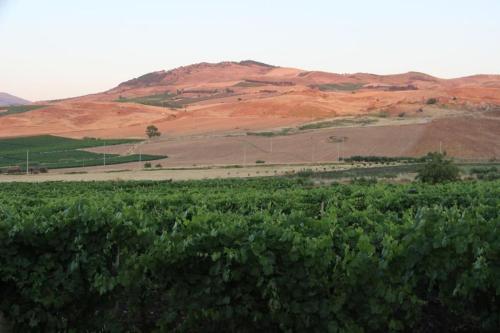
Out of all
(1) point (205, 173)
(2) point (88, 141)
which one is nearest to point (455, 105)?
(2) point (88, 141)

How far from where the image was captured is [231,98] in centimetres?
17325

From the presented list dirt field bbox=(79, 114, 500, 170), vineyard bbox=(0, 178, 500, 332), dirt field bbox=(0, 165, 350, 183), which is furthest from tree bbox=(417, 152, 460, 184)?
vineyard bbox=(0, 178, 500, 332)

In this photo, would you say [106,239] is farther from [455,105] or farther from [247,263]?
[455,105]

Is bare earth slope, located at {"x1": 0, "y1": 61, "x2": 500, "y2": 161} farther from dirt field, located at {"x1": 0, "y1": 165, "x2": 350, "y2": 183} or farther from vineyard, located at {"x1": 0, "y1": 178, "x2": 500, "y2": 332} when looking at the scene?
vineyard, located at {"x1": 0, "y1": 178, "x2": 500, "y2": 332}

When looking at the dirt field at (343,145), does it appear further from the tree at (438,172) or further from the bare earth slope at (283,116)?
the tree at (438,172)

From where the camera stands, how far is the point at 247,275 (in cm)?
646

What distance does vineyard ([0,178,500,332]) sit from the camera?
6305 mm

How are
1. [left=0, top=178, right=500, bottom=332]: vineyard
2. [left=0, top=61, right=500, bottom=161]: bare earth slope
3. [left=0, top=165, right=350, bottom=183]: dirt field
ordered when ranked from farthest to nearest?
1. [left=0, top=61, right=500, bottom=161]: bare earth slope
2. [left=0, top=165, right=350, bottom=183]: dirt field
3. [left=0, top=178, right=500, bottom=332]: vineyard

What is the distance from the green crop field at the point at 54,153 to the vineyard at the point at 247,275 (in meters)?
64.7

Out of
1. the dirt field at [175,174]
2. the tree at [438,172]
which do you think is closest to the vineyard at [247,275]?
the tree at [438,172]

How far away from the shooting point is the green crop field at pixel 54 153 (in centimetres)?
7388

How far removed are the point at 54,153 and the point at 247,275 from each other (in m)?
84.7

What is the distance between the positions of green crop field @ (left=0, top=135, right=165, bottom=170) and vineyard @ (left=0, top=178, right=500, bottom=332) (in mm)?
64742

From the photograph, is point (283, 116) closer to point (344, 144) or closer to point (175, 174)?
point (344, 144)
